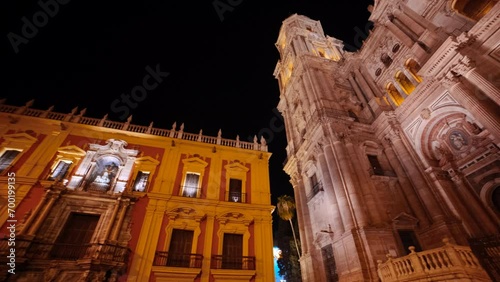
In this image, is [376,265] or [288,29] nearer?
[376,265]

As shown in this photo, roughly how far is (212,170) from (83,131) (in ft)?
33.1

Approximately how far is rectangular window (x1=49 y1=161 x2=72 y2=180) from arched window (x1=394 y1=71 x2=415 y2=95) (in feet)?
82.8

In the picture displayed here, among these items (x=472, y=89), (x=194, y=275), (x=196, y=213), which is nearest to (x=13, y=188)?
(x=196, y=213)

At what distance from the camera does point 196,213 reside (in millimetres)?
14812

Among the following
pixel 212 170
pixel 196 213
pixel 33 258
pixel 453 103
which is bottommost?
pixel 33 258

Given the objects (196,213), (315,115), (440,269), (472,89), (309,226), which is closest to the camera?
(440,269)

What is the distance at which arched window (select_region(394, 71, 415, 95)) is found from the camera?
17.8m

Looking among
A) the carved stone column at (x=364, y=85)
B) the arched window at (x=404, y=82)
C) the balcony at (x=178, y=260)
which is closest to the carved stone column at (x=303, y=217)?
the balcony at (x=178, y=260)

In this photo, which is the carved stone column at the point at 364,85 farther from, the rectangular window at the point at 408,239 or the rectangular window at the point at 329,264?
the rectangular window at the point at 329,264

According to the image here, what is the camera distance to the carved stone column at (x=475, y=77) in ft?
35.2

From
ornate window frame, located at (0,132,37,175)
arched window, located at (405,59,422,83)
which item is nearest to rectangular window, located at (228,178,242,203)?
ornate window frame, located at (0,132,37,175)

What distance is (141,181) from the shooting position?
1589 cm

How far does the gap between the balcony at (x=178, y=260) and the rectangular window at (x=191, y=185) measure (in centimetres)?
389

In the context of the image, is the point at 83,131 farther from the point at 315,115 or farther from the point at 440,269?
the point at 440,269
